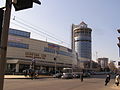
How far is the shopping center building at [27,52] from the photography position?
Result: 7356 cm

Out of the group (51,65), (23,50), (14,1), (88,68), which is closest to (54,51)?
(51,65)

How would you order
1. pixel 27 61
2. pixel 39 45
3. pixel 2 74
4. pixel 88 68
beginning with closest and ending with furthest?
pixel 2 74, pixel 27 61, pixel 39 45, pixel 88 68

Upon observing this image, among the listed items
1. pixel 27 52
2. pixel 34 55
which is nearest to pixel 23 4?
pixel 27 52

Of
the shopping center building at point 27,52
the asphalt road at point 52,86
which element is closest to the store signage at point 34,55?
the shopping center building at point 27,52

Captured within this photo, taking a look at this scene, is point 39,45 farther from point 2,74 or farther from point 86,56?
point 86,56

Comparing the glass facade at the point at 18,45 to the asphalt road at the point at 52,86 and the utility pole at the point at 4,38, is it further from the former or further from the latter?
the utility pole at the point at 4,38

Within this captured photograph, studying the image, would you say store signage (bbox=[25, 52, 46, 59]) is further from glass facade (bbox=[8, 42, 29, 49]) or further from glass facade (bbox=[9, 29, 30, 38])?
glass facade (bbox=[9, 29, 30, 38])

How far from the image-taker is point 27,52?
261 feet

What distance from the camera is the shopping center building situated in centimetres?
7356

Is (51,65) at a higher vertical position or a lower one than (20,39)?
lower

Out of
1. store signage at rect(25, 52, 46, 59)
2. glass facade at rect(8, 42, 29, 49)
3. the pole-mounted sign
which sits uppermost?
glass facade at rect(8, 42, 29, 49)

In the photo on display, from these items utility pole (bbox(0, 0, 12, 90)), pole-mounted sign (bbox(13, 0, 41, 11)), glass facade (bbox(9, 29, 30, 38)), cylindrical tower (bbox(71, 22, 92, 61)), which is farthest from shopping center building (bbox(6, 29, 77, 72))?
cylindrical tower (bbox(71, 22, 92, 61))

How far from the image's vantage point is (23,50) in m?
77.9

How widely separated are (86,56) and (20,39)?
4624 inches
